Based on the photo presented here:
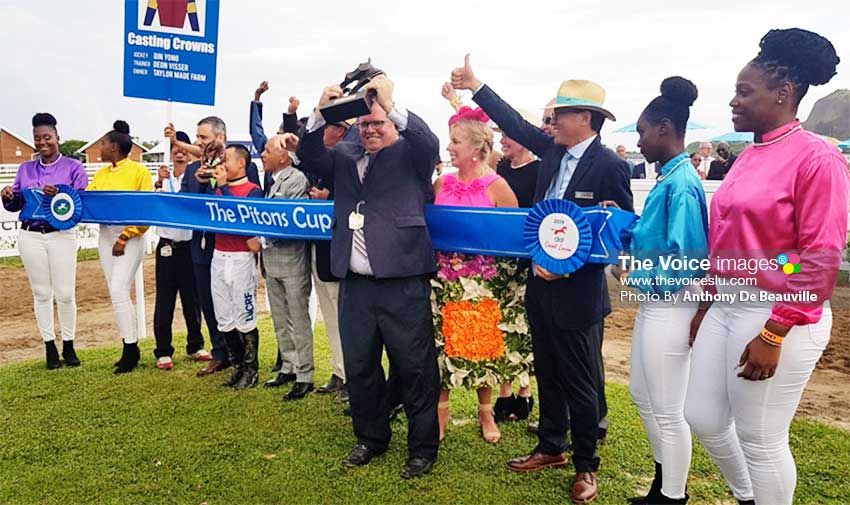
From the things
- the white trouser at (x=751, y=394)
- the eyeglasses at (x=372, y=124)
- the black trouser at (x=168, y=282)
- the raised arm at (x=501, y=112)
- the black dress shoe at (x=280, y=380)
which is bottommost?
the black dress shoe at (x=280, y=380)

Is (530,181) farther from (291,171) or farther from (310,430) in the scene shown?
(310,430)

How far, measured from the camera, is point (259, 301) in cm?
957

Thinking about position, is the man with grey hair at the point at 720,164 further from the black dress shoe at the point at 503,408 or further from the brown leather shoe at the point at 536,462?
the brown leather shoe at the point at 536,462

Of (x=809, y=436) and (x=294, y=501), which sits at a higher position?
(x=809, y=436)

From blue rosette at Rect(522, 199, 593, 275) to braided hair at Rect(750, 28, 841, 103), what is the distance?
1.10 m

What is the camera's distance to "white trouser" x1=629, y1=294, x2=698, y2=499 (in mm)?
2881

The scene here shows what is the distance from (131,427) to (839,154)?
14.5ft

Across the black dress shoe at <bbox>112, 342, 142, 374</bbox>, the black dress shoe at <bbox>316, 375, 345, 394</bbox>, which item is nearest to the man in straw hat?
the black dress shoe at <bbox>316, 375, 345, 394</bbox>

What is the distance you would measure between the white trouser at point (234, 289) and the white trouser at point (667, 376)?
3.19 meters

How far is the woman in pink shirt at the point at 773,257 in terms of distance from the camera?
7.25ft

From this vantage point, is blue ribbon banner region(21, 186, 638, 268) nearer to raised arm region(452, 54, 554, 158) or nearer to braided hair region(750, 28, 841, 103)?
raised arm region(452, 54, 554, 158)

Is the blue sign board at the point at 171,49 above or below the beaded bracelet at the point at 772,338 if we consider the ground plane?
above

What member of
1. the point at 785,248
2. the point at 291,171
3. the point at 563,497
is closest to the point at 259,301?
the point at 291,171

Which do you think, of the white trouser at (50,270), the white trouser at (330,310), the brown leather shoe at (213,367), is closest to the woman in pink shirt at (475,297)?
the white trouser at (330,310)
